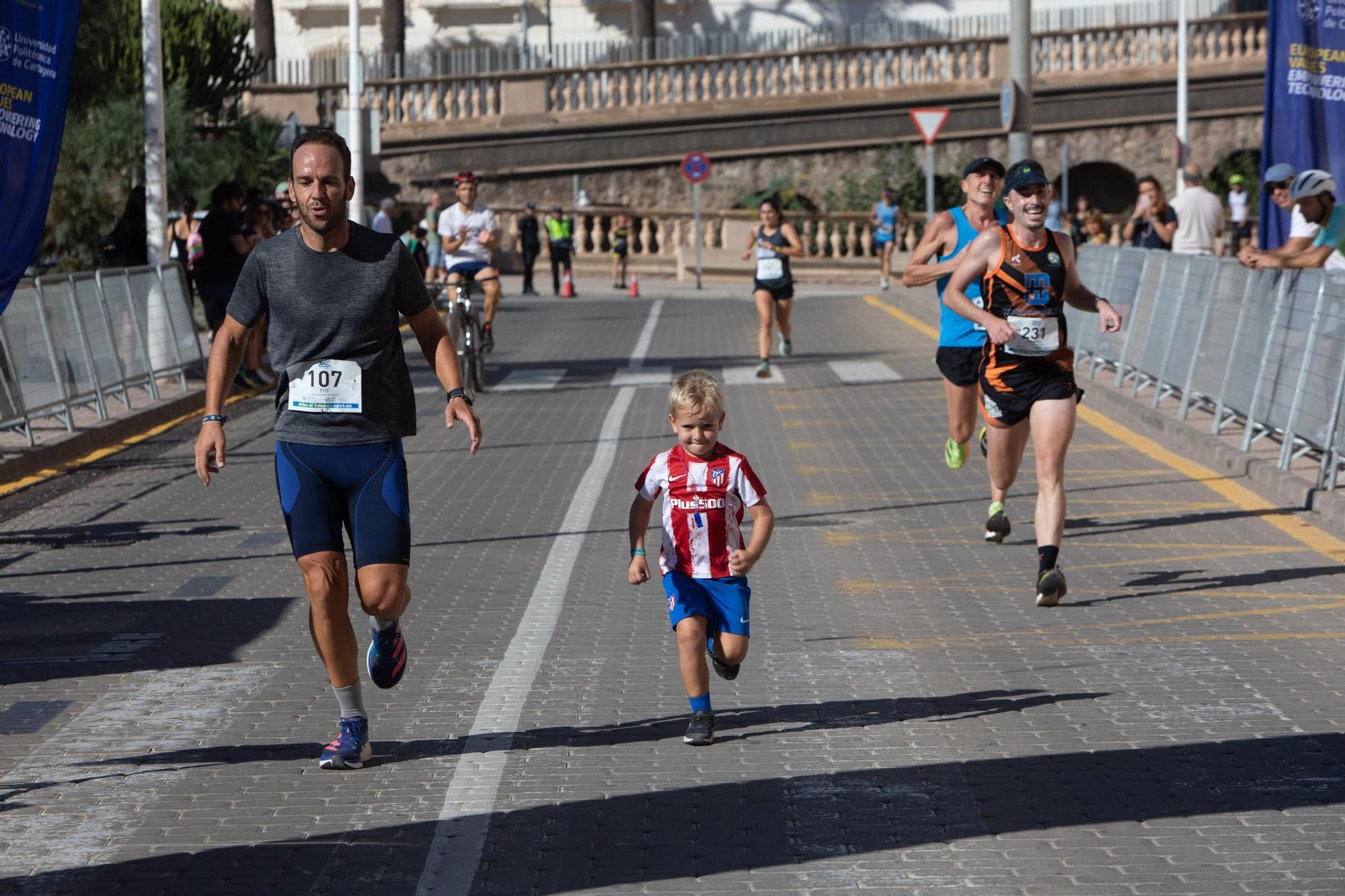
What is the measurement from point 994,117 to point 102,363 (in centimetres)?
3538

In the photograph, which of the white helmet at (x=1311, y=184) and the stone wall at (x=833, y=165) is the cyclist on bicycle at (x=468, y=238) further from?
the stone wall at (x=833, y=165)

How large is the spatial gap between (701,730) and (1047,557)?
2.93 m

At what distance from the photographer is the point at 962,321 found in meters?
12.0

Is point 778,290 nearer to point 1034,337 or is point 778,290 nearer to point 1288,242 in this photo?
point 1288,242

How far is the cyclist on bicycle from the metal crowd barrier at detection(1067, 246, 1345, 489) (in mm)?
5816

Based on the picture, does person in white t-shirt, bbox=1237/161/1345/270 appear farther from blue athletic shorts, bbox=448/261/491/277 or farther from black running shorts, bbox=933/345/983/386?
blue athletic shorts, bbox=448/261/491/277

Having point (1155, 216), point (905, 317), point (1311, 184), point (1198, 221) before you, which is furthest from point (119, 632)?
point (905, 317)

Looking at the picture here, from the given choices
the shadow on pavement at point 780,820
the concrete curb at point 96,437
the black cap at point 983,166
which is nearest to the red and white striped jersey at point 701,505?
the shadow on pavement at point 780,820

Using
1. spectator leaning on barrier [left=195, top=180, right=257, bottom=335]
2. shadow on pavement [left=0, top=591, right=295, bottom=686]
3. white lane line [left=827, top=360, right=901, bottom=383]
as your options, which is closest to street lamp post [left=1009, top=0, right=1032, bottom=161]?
white lane line [left=827, top=360, right=901, bottom=383]

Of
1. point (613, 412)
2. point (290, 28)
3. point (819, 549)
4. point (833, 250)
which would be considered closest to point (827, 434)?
point (613, 412)

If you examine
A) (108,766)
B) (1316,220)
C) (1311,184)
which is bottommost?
(108,766)

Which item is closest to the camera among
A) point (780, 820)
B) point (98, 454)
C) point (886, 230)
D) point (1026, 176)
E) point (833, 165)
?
point (780, 820)

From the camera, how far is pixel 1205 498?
12273mm

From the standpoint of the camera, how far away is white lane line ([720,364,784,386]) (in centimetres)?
2020
